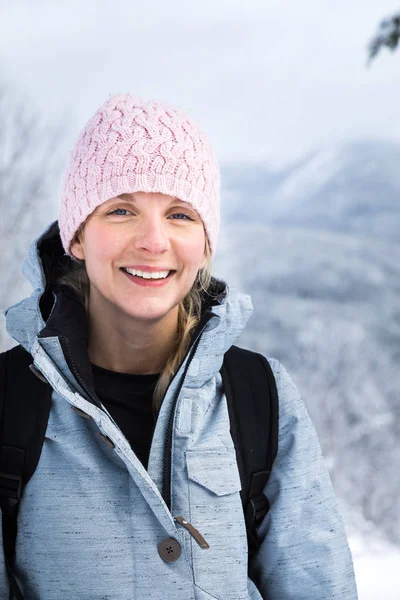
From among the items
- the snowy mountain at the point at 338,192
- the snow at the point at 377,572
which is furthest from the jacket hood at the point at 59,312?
the snowy mountain at the point at 338,192

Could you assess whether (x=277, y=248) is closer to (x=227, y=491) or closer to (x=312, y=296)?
(x=312, y=296)

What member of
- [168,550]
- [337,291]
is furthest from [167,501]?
[337,291]

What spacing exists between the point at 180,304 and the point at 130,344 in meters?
0.15

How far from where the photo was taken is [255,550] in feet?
4.70

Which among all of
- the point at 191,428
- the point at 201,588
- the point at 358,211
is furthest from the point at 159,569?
the point at 358,211

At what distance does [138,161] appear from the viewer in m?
1.32

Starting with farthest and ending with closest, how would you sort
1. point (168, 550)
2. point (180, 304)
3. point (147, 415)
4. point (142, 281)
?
point (180, 304) < point (147, 415) < point (142, 281) < point (168, 550)

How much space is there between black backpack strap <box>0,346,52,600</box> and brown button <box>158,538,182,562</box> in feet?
0.89

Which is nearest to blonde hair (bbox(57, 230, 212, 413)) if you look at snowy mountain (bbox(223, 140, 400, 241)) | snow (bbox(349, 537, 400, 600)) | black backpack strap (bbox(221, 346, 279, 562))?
black backpack strap (bbox(221, 346, 279, 562))

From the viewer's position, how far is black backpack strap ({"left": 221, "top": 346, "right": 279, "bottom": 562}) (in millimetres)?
1375

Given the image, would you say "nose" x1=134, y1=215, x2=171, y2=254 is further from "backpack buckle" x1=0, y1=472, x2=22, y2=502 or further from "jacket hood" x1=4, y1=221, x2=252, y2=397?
"backpack buckle" x1=0, y1=472, x2=22, y2=502

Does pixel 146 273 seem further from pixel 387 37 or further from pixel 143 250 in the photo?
pixel 387 37

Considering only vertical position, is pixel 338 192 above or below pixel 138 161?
above

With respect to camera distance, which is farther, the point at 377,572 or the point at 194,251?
the point at 377,572
